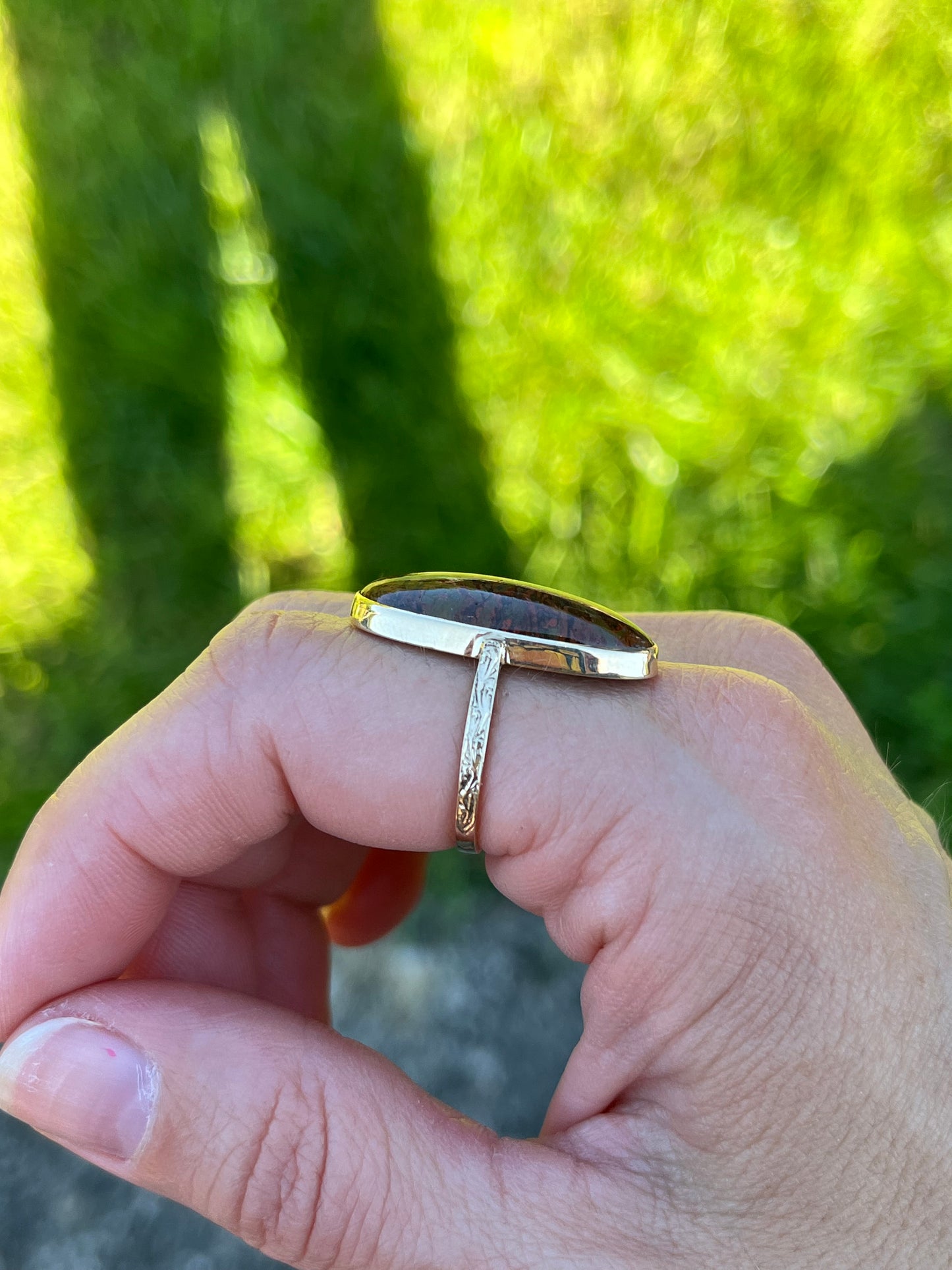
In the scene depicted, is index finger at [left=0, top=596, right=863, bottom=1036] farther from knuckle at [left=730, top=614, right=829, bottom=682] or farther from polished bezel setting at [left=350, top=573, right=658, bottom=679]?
knuckle at [left=730, top=614, right=829, bottom=682]

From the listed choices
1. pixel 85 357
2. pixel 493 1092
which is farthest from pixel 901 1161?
pixel 85 357

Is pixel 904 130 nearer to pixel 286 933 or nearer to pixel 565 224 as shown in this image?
pixel 565 224

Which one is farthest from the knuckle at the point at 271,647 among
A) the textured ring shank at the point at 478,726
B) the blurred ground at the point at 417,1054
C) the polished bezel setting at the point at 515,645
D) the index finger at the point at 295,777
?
the blurred ground at the point at 417,1054

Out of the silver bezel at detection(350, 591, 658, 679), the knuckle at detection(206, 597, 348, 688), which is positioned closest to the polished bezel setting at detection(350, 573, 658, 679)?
the silver bezel at detection(350, 591, 658, 679)

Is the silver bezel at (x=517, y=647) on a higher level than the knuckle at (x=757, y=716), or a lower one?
higher

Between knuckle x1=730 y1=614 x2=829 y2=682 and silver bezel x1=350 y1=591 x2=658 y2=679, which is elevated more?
silver bezel x1=350 y1=591 x2=658 y2=679

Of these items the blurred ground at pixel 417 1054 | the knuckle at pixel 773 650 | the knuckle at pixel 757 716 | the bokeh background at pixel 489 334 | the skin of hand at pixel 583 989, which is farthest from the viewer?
the bokeh background at pixel 489 334

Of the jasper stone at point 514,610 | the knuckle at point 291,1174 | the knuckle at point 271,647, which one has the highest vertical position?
the jasper stone at point 514,610

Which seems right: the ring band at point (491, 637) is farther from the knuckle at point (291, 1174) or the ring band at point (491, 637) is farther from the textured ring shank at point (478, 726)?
the knuckle at point (291, 1174)
